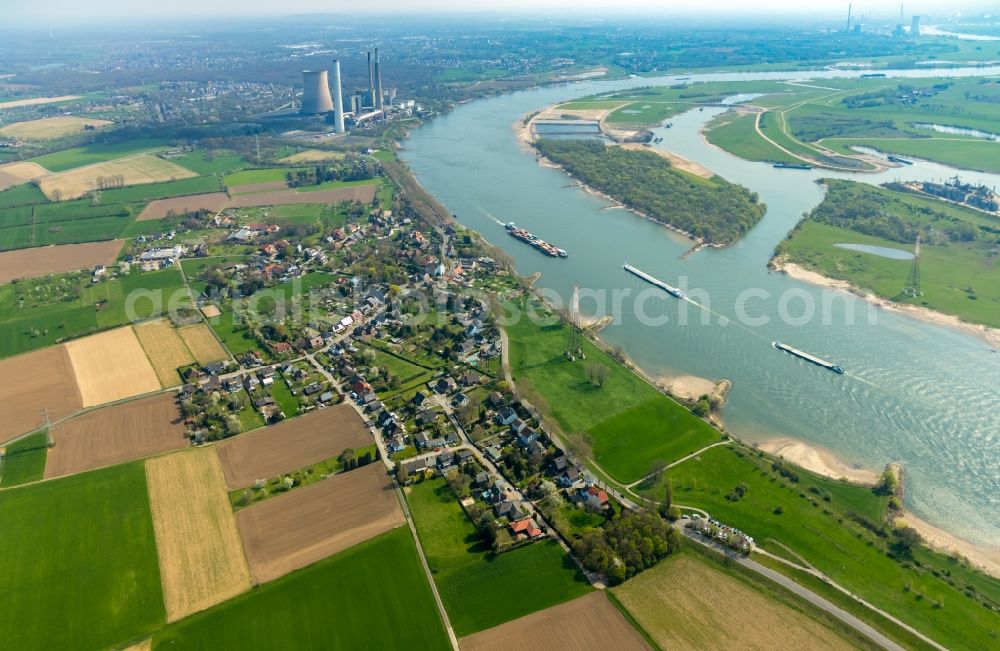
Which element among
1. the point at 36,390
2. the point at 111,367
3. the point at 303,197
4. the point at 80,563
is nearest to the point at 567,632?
the point at 80,563

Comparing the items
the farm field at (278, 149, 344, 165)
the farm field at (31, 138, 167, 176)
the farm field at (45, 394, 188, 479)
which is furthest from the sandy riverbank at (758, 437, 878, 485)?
the farm field at (31, 138, 167, 176)

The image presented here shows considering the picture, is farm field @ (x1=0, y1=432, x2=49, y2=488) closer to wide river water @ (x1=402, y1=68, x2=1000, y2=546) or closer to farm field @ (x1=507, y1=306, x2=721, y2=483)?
farm field @ (x1=507, y1=306, x2=721, y2=483)

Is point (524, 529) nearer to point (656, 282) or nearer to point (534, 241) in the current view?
point (656, 282)

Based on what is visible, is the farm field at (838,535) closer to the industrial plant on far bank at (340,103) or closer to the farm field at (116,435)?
the farm field at (116,435)

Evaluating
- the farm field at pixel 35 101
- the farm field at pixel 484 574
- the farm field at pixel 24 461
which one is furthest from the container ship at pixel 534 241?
the farm field at pixel 35 101

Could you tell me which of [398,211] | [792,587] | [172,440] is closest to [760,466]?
[792,587]

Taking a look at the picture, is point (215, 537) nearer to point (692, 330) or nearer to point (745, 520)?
point (745, 520)

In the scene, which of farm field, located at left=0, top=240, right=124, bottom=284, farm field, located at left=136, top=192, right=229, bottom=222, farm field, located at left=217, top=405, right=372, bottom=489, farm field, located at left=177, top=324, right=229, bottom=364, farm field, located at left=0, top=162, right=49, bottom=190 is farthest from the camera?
farm field, located at left=0, top=162, right=49, bottom=190
